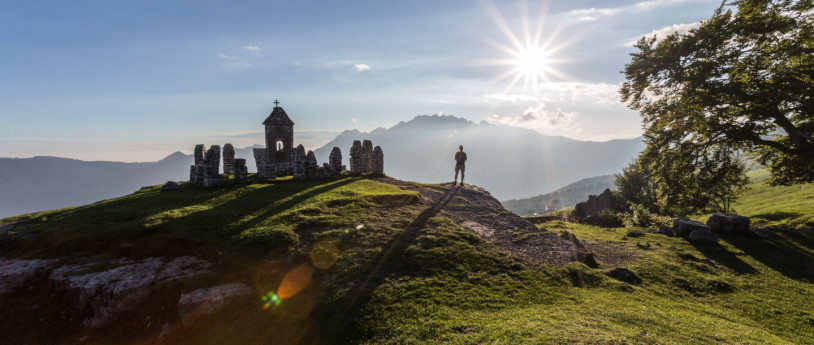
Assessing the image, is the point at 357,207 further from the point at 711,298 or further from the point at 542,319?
the point at 711,298

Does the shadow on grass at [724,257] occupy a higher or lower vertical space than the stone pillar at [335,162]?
lower

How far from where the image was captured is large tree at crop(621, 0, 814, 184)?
17.7m

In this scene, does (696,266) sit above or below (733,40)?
below

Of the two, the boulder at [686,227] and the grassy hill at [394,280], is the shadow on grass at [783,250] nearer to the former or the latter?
the grassy hill at [394,280]

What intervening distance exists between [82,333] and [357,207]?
1301 cm

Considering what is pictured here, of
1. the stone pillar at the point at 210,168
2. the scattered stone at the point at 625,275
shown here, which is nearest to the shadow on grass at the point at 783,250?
the scattered stone at the point at 625,275

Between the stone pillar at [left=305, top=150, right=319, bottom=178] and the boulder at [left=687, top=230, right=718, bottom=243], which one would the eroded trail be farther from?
the boulder at [left=687, top=230, right=718, bottom=243]

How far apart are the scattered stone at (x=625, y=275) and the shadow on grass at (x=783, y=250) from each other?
866 centimetres

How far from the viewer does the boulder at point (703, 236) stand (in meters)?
20.9

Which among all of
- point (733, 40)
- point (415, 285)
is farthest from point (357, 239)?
point (733, 40)

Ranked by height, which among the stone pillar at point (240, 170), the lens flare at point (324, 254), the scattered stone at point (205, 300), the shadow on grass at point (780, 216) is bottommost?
the shadow on grass at point (780, 216)

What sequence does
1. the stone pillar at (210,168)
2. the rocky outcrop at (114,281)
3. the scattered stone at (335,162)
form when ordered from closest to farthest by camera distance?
the rocky outcrop at (114,281) → the stone pillar at (210,168) → the scattered stone at (335,162)

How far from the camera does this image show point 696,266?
16953mm

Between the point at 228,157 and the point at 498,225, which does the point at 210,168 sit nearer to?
the point at 228,157
